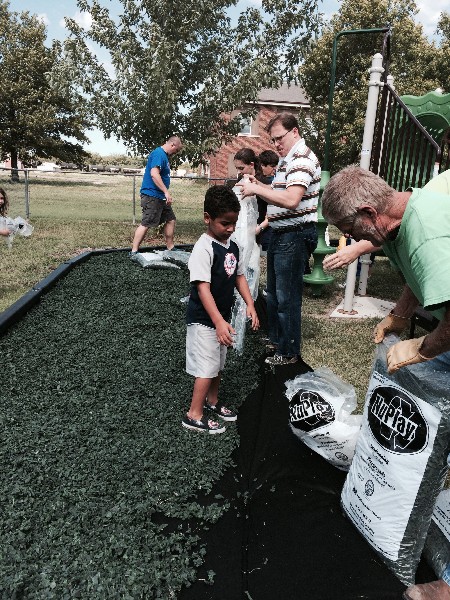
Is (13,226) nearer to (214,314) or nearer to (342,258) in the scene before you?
(214,314)

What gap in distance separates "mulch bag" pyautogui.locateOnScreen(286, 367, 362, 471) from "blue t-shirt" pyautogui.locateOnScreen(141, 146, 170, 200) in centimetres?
502

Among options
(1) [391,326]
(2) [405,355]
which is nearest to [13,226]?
(1) [391,326]

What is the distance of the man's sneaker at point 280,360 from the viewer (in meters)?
3.84

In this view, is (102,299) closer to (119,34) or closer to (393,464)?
(393,464)

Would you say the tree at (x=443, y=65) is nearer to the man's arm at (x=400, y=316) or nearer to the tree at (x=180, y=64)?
the tree at (x=180, y=64)

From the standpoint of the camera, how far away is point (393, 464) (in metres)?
1.87

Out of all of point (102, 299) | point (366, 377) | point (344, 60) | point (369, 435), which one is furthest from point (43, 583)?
point (344, 60)

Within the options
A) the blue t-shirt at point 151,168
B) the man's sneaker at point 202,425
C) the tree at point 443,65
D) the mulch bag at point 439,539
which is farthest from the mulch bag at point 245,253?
the tree at point 443,65

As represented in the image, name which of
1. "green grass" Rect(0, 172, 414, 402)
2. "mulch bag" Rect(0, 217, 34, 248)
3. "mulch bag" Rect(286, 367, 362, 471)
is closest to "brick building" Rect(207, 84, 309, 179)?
"green grass" Rect(0, 172, 414, 402)

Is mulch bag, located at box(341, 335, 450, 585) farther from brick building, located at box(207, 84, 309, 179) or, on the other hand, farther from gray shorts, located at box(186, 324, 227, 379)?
brick building, located at box(207, 84, 309, 179)

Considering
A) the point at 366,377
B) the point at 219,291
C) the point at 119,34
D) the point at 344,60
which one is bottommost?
the point at 366,377

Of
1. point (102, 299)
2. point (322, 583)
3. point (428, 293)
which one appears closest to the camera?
point (428, 293)

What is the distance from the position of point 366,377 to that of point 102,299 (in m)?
2.84

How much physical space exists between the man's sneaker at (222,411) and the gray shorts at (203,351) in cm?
34
